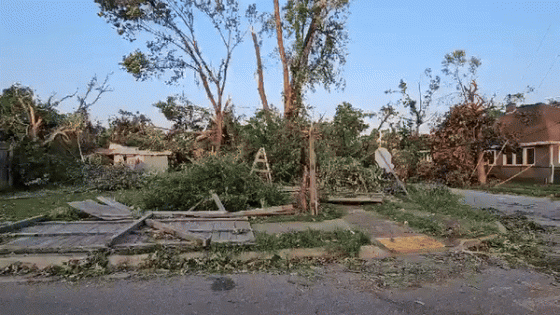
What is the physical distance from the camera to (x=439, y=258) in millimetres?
5695

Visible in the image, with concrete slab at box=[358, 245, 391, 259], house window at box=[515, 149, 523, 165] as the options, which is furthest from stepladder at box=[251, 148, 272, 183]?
house window at box=[515, 149, 523, 165]

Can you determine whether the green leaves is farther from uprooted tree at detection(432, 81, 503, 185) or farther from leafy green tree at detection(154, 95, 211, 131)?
uprooted tree at detection(432, 81, 503, 185)

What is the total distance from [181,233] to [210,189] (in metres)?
3.29

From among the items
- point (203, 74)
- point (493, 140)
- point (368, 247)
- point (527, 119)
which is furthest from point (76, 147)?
point (527, 119)

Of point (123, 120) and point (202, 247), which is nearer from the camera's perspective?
point (202, 247)

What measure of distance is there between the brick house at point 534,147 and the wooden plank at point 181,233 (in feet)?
57.6

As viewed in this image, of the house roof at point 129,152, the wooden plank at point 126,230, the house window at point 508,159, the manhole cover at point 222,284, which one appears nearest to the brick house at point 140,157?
the house roof at point 129,152

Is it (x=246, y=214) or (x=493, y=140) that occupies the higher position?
(x=493, y=140)

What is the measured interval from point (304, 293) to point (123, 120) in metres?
26.8

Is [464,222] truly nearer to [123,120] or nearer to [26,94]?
[26,94]

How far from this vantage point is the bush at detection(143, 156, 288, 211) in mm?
9250

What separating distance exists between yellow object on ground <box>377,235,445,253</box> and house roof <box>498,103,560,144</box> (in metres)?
15.9

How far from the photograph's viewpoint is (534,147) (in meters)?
21.2

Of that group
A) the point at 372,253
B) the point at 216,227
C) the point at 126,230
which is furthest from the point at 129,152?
the point at 372,253
